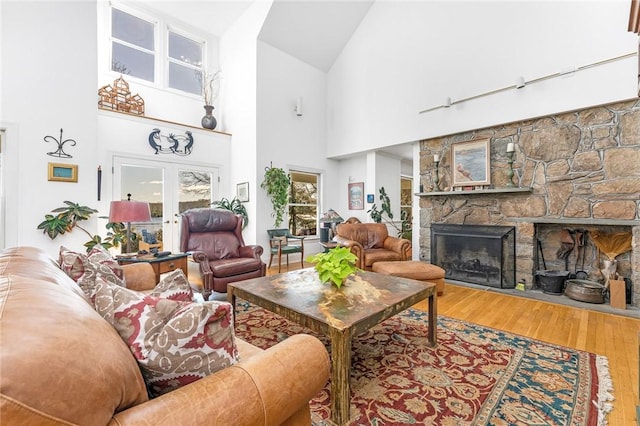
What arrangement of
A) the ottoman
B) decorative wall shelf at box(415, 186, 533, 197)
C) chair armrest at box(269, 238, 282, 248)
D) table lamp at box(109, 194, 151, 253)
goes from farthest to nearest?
chair armrest at box(269, 238, 282, 248) < decorative wall shelf at box(415, 186, 533, 197) < the ottoman < table lamp at box(109, 194, 151, 253)

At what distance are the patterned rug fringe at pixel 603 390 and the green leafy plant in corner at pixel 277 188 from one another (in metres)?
4.54

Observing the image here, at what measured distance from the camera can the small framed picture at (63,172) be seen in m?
3.40

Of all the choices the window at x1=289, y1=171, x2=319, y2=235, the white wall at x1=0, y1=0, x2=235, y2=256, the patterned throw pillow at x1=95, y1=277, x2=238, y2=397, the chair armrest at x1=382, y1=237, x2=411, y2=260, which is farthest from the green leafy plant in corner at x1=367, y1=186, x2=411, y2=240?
the patterned throw pillow at x1=95, y1=277, x2=238, y2=397

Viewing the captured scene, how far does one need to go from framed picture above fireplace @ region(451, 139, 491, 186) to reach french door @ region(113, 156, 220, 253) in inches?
169

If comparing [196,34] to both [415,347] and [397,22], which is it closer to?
[397,22]

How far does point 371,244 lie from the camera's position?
454 cm

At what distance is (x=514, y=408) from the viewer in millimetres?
1544

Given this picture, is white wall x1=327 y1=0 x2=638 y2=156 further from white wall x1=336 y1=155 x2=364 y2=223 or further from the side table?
the side table

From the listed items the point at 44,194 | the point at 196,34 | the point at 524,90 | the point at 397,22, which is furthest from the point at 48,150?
the point at 524,90

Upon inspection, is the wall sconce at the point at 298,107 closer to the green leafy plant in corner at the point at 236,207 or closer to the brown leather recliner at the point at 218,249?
the green leafy plant in corner at the point at 236,207

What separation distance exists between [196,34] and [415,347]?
22.8 ft

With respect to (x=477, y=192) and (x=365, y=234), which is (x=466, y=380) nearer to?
(x=365, y=234)

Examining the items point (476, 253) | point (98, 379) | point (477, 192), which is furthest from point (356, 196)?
point (98, 379)

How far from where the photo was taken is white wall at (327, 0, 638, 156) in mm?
3285
